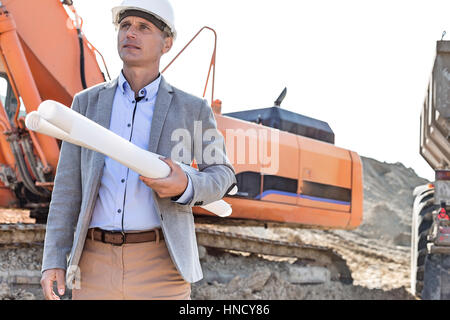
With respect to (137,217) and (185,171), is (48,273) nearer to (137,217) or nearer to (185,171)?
(137,217)

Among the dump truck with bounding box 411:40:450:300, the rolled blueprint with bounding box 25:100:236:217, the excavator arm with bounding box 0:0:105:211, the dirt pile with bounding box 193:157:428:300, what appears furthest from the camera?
the dirt pile with bounding box 193:157:428:300

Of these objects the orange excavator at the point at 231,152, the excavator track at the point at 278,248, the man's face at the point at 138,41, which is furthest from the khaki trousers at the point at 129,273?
the excavator track at the point at 278,248

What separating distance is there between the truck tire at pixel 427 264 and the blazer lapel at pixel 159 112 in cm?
471

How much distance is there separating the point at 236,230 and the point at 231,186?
448 inches

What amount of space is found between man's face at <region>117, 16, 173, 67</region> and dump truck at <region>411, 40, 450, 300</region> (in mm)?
4230

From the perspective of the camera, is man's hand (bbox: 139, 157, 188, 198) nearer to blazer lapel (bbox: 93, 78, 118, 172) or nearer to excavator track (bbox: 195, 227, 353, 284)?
blazer lapel (bbox: 93, 78, 118, 172)

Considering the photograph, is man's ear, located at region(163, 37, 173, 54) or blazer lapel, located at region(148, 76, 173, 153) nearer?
blazer lapel, located at region(148, 76, 173, 153)

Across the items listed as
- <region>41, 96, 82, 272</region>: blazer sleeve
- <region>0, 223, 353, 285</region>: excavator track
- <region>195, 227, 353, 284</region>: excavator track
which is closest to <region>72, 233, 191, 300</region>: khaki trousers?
<region>41, 96, 82, 272</region>: blazer sleeve

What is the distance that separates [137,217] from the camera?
1957mm

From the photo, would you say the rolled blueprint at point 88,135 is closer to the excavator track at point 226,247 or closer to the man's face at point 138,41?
the man's face at point 138,41

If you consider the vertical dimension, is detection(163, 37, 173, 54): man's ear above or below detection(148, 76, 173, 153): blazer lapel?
above

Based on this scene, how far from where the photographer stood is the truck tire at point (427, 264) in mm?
5746

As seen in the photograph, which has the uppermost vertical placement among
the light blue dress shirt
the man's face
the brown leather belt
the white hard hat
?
the white hard hat

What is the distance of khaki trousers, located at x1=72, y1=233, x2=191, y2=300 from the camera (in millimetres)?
1938
